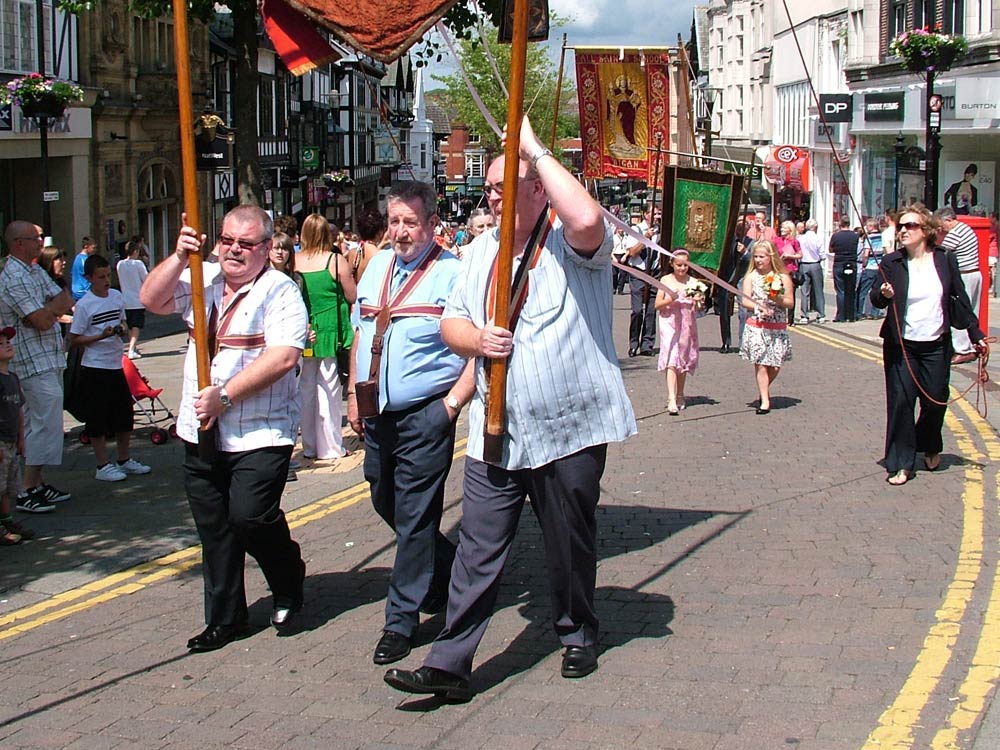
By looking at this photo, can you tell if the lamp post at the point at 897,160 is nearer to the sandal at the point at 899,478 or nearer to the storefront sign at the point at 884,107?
the storefront sign at the point at 884,107

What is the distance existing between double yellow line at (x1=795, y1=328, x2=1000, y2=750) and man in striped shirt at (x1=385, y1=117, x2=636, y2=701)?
1304mm

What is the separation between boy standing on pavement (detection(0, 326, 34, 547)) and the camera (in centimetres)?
773

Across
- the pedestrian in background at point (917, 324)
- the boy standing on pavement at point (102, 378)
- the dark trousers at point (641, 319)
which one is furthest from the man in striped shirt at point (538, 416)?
the dark trousers at point (641, 319)

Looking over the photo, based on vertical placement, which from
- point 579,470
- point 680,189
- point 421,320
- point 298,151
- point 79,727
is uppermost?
point 298,151

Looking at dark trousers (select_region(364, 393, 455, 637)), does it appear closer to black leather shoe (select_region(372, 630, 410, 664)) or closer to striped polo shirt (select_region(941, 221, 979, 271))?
black leather shoe (select_region(372, 630, 410, 664))

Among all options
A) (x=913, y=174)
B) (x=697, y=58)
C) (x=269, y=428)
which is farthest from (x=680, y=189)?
(x=697, y=58)

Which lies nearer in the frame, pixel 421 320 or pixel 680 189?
pixel 421 320

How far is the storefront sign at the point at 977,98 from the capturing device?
28.6 meters

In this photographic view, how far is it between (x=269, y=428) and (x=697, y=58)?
79.4m

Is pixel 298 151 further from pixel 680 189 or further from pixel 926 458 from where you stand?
pixel 926 458

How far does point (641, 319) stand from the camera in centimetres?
1780

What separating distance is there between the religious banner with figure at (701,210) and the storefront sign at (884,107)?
2503cm

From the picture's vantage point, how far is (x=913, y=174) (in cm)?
3409

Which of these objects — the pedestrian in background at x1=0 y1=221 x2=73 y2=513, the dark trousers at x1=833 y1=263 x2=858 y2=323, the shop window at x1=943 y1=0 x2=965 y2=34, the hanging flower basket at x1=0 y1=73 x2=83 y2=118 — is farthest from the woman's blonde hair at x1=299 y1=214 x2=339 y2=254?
the shop window at x1=943 y1=0 x2=965 y2=34
